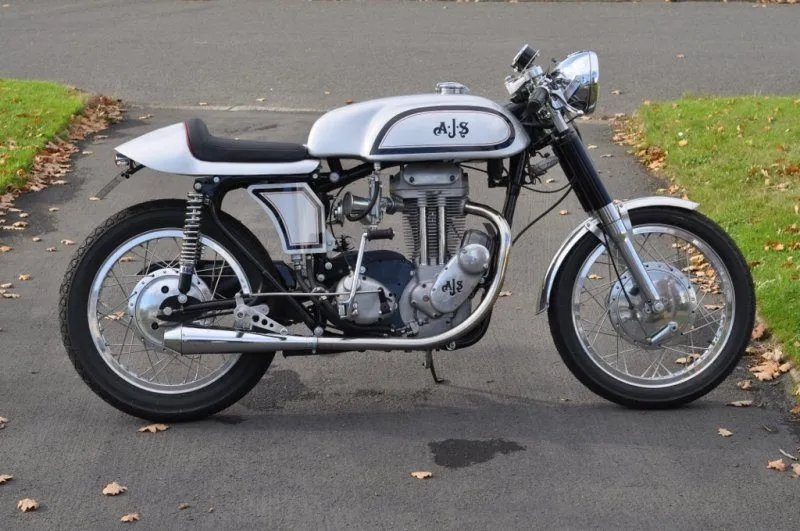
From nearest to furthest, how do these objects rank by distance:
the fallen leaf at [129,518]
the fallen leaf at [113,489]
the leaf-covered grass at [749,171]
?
the fallen leaf at [129,518] → the fallen leaf at [113,489] → the leaf-covered grass at [749,171]

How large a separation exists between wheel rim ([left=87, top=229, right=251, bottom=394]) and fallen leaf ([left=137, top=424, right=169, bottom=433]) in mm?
145

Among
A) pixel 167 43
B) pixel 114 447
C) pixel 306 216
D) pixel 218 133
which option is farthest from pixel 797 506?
pixel 167 43

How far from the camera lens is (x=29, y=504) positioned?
14.3ft

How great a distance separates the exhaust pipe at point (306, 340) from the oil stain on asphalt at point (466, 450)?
412 millimetres

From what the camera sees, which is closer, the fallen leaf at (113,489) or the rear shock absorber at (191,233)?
the fallen leaf at (113,489)

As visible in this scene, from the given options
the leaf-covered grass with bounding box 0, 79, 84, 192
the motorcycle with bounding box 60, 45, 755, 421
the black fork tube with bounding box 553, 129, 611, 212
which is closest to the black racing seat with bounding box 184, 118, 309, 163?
the motorcycle with bounding box 60, 45, 755, 421

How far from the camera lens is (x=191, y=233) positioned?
4.94m

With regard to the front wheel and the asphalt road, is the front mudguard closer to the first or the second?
the front wheel

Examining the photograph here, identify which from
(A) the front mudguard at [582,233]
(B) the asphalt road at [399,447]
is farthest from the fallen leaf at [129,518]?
(A) the front mudguard at [582,233]

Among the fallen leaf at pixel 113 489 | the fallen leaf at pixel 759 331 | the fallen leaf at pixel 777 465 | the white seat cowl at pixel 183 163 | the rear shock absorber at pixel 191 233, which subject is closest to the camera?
the fallen leaf at pixel 113 489

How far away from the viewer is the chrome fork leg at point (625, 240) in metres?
5.03

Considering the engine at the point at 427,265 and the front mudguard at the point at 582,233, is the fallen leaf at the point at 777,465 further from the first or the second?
the engine at the point at 427,265

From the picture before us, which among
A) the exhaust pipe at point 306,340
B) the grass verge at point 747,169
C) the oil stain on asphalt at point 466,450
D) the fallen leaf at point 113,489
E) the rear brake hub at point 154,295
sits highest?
the rear brake hub at point 154,295

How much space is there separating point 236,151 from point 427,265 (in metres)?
0.92
